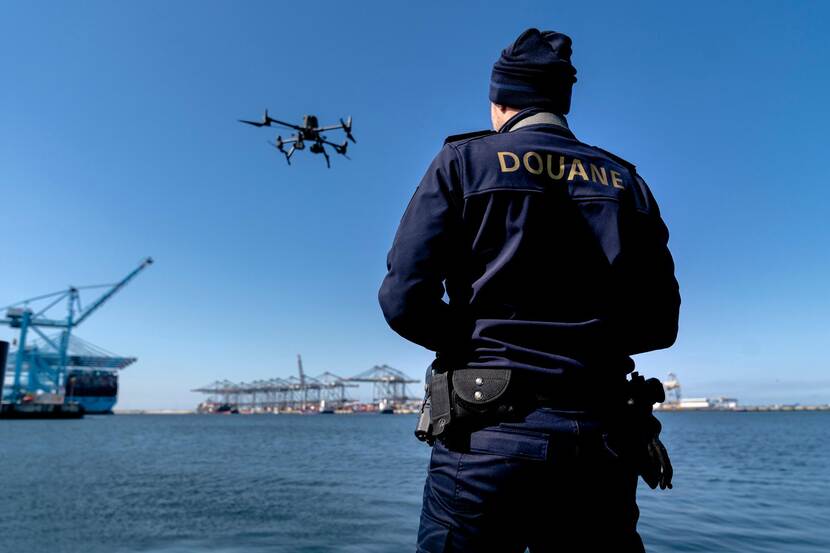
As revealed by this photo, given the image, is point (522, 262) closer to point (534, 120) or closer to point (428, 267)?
point (428, 267)

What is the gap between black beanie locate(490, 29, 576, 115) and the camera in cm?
217

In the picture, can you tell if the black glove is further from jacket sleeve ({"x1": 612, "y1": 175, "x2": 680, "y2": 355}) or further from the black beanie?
the black beanie

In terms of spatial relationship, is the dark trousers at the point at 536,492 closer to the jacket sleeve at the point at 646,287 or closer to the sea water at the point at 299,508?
the jacket sleeve at the point at 646,287

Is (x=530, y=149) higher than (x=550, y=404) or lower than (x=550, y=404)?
higher

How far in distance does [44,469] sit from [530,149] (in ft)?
80.0

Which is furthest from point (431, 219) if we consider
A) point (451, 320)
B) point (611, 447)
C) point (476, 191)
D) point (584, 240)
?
point (611, 447)

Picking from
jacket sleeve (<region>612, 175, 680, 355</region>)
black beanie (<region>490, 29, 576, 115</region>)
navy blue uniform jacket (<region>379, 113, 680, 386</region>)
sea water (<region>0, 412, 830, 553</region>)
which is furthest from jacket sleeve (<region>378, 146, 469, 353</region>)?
sea water (<region>0, 412, 830, 553</region>)

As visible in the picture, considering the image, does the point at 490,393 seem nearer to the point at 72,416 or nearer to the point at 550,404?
the point at 550,404

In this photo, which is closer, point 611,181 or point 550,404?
point 550,404

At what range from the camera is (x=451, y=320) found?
1875 mm

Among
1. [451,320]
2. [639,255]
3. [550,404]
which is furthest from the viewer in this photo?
[639,255]

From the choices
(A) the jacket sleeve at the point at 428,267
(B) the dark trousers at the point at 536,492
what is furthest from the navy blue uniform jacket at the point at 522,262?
(B) the dark trousers at the point at 536,492

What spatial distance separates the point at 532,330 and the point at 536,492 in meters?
0.50

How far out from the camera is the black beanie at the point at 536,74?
217 cm
